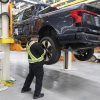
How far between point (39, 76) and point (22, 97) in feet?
1.89

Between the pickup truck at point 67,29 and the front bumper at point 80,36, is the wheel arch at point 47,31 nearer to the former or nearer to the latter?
the pickup truck at point 67,29

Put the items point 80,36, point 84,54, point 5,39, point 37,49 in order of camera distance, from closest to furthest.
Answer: point 80,36 < point 37,49 < point 5,39 < point 84,54

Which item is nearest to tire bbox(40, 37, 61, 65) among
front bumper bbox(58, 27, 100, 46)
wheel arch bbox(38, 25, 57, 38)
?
wheel arch bbox(38, 25, 57, 38)

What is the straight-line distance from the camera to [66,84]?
5.97m

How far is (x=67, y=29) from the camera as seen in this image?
449 centimetres

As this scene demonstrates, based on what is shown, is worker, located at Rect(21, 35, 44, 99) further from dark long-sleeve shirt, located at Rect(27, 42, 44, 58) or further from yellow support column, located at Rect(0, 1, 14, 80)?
yellow support column, located at Rect(0, 1, 14, 80)

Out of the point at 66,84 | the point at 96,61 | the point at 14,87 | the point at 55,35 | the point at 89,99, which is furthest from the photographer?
the point at 96,61

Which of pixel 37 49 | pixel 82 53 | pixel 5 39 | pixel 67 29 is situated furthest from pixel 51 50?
pixel 82 53

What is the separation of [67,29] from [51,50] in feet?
2.40

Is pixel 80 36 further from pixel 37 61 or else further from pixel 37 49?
pixel 37 61

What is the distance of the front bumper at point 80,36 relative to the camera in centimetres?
427

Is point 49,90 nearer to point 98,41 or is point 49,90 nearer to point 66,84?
point 66,84

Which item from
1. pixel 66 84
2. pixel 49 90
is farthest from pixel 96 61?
pixel 49 90

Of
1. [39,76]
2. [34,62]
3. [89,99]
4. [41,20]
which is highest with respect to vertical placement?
[41,20]
